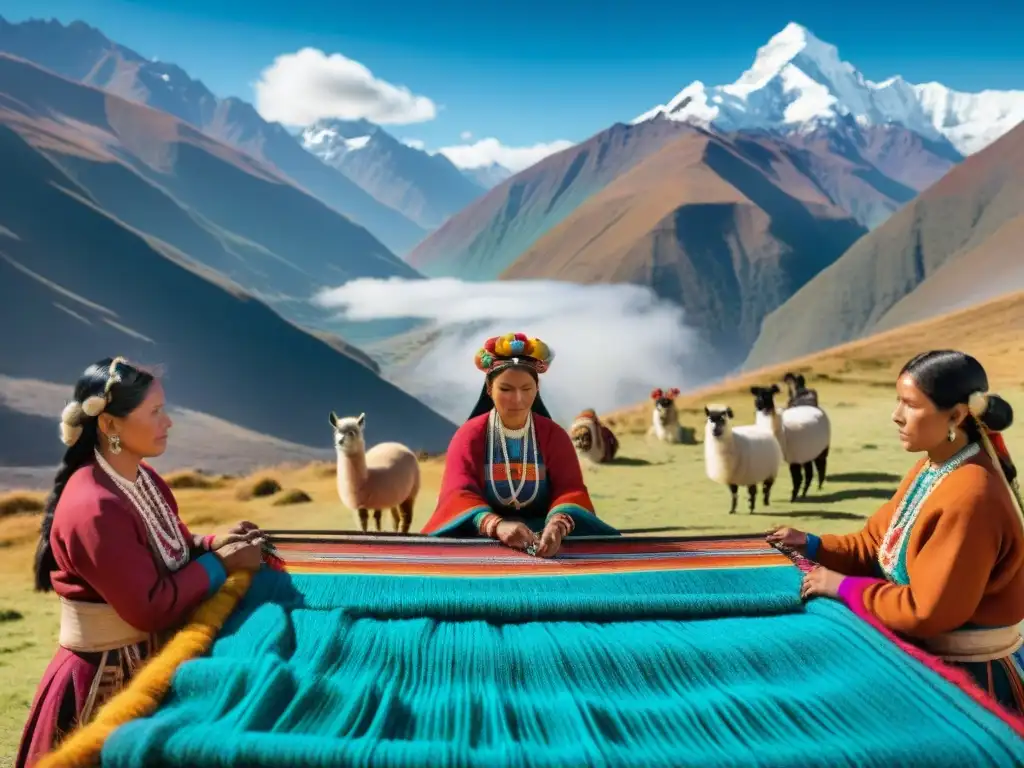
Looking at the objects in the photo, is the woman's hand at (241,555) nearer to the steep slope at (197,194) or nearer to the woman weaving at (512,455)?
the woman weaving at (512,455)

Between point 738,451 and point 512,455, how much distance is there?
218 inches

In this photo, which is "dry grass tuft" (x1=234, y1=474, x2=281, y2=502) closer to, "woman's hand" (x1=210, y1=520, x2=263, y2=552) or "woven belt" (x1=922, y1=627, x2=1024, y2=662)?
"woman's hand" (x1=210, y1=520, x2=263, y2=552)

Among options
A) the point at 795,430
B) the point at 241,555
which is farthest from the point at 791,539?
the point at 795,430

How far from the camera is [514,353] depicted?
4.12 metres

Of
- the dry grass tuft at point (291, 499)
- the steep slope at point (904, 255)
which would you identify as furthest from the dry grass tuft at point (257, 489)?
the steep slope at point (904, 255)

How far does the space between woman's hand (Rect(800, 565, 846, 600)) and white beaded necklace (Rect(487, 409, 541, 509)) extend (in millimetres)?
1584

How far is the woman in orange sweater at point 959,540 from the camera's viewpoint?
2.47 meters

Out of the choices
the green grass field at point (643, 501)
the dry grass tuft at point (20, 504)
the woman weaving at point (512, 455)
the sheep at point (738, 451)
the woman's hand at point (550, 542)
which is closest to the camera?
the woman's hand at point (550, 542)

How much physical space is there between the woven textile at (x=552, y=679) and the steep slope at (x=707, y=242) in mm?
121607

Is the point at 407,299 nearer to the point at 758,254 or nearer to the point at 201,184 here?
the point at 201,184

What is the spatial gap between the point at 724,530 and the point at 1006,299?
30619mm

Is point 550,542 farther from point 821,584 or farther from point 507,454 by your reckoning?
point 821,584

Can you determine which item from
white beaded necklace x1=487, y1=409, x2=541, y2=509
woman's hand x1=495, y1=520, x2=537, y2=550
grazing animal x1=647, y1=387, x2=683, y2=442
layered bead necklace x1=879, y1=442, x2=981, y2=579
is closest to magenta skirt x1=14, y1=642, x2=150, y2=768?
woman's hand x1=495, y1=520, x2=537, y2=550

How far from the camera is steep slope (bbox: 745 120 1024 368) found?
311ft
